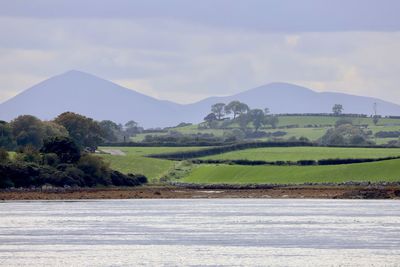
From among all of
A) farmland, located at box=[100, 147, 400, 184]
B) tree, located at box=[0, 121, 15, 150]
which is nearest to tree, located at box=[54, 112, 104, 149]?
farmland, located at box=[100, 147, 400, 184]

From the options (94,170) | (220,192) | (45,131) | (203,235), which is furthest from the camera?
(45,131)

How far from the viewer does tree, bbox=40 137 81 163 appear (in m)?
130

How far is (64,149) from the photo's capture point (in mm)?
130500

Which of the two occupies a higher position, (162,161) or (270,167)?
(162,161)

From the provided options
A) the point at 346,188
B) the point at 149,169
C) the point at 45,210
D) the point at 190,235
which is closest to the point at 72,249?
the point at 190,235

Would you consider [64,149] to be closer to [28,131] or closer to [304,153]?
[304,153]

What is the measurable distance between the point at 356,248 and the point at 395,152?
337 feet

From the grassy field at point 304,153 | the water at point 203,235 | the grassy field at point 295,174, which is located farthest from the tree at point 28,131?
the water at point 203,235

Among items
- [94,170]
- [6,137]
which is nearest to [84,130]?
[6,137]

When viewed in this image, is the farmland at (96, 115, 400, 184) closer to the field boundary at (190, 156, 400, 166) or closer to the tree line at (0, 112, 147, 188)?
the field boundary at (190, 156, 400, 166)

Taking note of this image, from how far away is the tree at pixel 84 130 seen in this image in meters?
178

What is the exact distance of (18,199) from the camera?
109188mm

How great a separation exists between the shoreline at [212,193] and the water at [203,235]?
14.6 meters

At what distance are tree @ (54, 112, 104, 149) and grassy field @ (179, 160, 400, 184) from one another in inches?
1440
